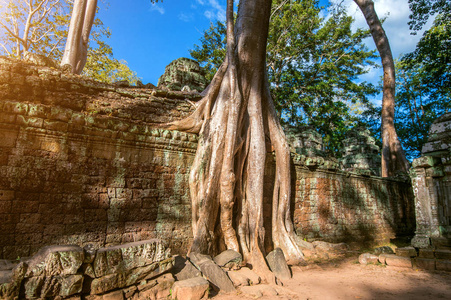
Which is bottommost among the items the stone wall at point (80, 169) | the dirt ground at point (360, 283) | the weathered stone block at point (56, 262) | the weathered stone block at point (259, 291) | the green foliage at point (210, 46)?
the dirt ground at point (360, 283)

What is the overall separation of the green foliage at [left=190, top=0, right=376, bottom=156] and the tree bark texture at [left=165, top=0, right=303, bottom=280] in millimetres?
7638

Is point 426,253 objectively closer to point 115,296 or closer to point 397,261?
point 397,261

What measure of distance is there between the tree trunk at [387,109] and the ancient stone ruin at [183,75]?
6746 mm

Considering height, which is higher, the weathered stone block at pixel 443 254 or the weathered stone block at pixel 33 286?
the weathered stone block at pixel 33 286

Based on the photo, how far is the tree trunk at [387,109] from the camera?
9.47m

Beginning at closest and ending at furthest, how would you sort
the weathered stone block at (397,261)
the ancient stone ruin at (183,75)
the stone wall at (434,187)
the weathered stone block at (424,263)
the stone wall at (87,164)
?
the stone wall at (87,164) < the weathered stone block at (424,263) < the weathered stone block at (397,261) < the stone wall at (434,187) < the ancient stone ruin at (183,75)

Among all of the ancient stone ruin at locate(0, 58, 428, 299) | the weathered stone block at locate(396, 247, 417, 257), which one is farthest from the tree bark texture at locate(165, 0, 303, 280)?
the weathered stone block at locate(396, 247, 417, 257)

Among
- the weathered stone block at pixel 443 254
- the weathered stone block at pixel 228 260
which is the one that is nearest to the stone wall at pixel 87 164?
the weathered stone block at pixel 228 260

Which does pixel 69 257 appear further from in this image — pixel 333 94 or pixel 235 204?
pixel 333 94

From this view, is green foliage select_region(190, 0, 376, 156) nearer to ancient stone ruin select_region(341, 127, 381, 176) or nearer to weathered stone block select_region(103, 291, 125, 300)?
ancient stone ruin select_region(341, 127, 381, 176)

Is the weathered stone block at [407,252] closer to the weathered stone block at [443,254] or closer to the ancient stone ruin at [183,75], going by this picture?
the weathered stone block at [443,254]

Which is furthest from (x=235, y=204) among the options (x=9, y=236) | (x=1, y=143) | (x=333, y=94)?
(x=333, y=94)

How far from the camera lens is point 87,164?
3.95 metres

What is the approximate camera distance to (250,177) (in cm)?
509
